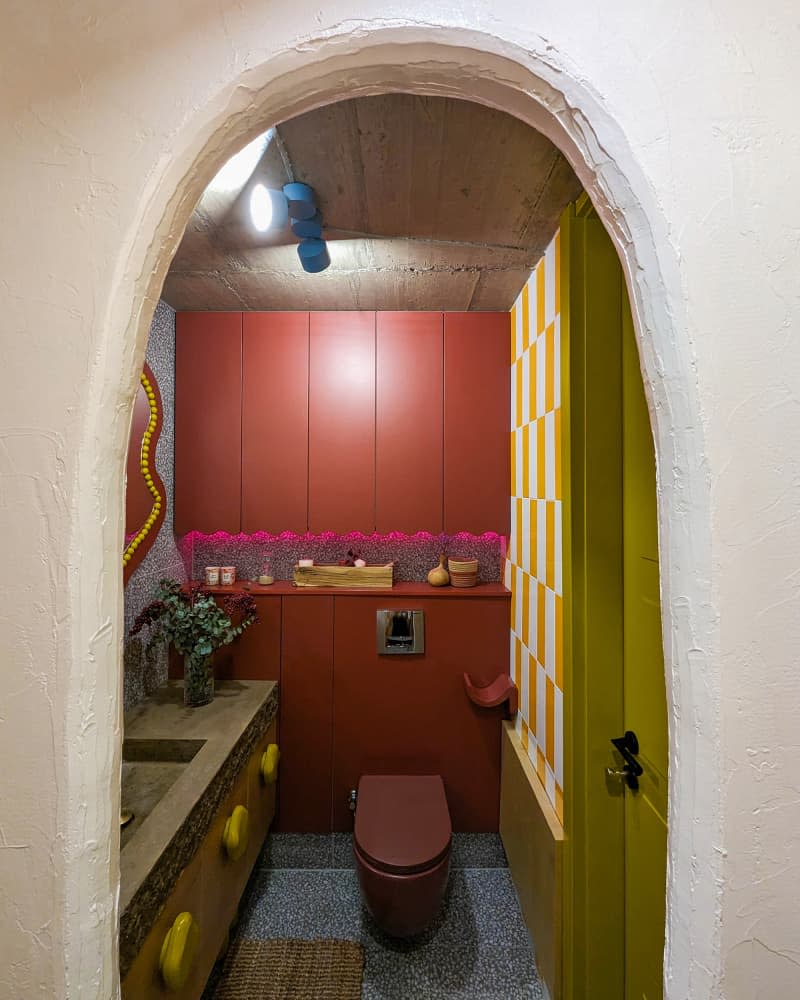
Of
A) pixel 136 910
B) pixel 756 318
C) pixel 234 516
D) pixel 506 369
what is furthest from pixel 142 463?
pixel 756 318

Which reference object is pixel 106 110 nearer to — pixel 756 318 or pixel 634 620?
pixel 756 318

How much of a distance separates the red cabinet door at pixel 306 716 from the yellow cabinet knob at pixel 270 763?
0.43ft

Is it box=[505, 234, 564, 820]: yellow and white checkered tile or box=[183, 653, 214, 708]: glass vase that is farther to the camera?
box=[183, 653, 214, 708]: glass vase

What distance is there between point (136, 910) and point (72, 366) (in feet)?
3.25

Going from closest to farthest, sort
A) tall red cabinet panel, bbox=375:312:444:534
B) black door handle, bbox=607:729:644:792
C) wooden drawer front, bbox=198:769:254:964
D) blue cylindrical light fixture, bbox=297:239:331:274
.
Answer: black door handle, bbox=607:729:644:792 → wooden drawer front, bbox=198:769:254:964 → blue cylindrical light fixture, bbox=297:239:331:274 → tall red cabinet panel, bbox=375:312:444:534

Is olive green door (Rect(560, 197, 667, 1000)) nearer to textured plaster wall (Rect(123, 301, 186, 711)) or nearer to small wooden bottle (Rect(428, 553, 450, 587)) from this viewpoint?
small wooden bottle (Rect(428, 553, 450, 587))

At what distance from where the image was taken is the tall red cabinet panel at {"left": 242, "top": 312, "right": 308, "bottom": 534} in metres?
2.03

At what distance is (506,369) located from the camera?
80.1 inches

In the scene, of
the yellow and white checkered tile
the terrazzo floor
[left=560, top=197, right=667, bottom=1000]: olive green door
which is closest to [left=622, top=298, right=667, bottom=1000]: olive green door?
[left=560, top=197, right=667, bottom=1000]: olive green door

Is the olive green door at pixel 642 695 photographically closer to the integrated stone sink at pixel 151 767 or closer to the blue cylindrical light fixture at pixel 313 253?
the blue cylindrical light fixture at pixel 313 253

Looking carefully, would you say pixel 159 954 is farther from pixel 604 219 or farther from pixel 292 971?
pixel 604 219

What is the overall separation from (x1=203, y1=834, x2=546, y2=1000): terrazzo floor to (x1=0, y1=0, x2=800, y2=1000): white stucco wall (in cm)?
129

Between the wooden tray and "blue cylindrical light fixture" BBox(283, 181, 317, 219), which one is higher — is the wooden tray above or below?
below

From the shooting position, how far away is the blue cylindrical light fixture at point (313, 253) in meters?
1.43
